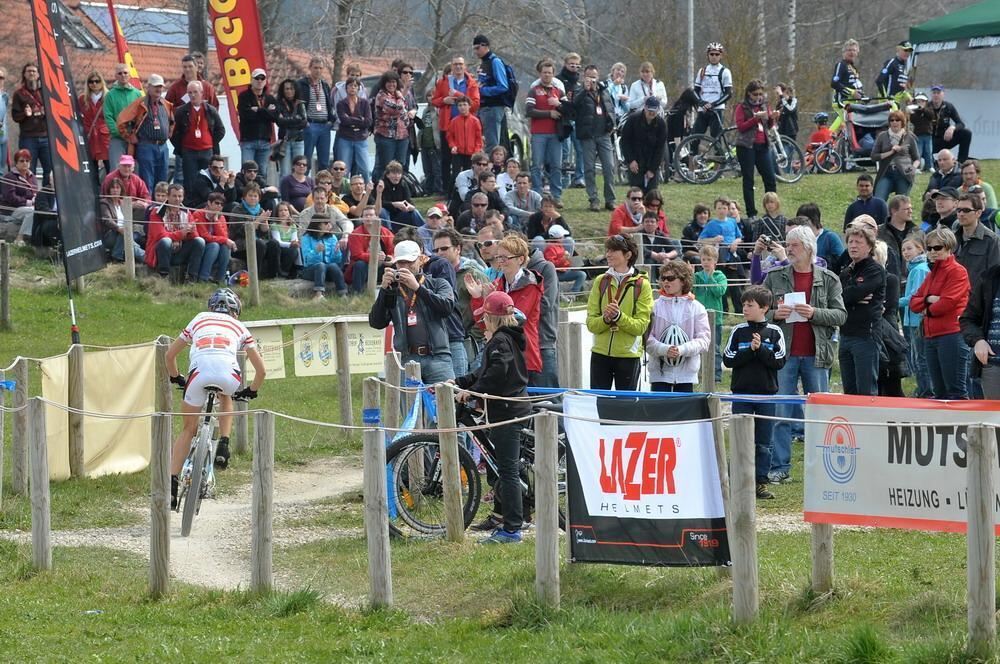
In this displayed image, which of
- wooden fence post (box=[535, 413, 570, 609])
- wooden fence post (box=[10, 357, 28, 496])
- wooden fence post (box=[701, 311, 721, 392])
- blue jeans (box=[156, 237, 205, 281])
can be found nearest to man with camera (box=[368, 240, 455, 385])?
wooden fence post (box=[10, 357, 28, 496])

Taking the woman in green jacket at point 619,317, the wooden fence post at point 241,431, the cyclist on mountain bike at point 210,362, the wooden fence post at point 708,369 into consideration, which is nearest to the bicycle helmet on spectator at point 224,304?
the cyclist on mountain bike at point 210,362

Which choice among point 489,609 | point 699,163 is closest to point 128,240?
point 699,163

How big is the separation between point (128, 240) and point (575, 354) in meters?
8.44

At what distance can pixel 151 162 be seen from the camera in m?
22.5

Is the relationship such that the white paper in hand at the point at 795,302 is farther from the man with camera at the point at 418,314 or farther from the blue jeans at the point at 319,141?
the blue jeans at the point at 319,141

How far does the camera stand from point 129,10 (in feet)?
147

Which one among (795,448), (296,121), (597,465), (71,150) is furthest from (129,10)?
(597,465)

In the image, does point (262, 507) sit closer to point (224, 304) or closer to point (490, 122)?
point (224, 304)

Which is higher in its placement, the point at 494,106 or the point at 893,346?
the point at 494,106

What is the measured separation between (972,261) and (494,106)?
13.1 m

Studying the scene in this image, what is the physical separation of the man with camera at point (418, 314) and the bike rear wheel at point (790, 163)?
18.1m

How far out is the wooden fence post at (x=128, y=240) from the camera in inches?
834

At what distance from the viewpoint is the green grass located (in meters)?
7.98

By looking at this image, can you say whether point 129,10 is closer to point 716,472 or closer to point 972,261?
point 972,261
